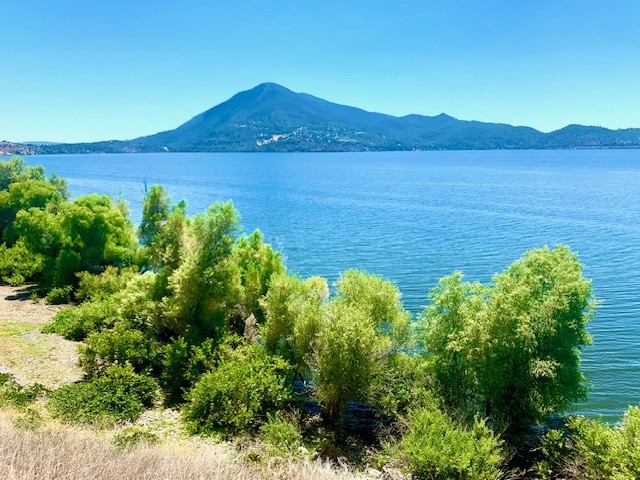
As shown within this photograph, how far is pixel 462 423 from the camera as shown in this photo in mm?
21766

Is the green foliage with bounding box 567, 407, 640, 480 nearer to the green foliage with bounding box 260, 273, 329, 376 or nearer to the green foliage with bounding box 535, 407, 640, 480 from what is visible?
the green foliage with bounding box 535, 407, 640, 480

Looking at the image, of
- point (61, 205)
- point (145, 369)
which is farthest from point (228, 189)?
point (145, 369)

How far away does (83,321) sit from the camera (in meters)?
34.1

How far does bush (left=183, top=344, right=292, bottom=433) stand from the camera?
77.7 ft

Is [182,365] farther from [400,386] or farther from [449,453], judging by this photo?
[449,453]

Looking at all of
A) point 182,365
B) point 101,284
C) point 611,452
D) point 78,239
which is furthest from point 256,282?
point 611,452

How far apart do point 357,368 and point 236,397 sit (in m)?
6.37

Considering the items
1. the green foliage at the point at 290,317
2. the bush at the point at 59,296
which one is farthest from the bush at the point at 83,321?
the green foliage at the point at 290,317

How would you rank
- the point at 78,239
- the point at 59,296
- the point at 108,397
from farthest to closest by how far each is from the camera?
the point at 78,239 → the point at 59,296 → the point at 108,397

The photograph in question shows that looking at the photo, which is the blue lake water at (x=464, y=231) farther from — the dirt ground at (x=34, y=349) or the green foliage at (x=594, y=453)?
the dirt ground at (x=34, y=349)

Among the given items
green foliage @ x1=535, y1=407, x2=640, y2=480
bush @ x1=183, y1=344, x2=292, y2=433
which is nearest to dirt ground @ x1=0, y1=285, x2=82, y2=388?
bush @ x1=183, y1=344, x2=292, y2=433

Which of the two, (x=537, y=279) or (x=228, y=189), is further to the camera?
(x=228, y=189)

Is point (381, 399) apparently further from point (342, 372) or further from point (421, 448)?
point (421, 448)

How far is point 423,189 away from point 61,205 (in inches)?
3703
